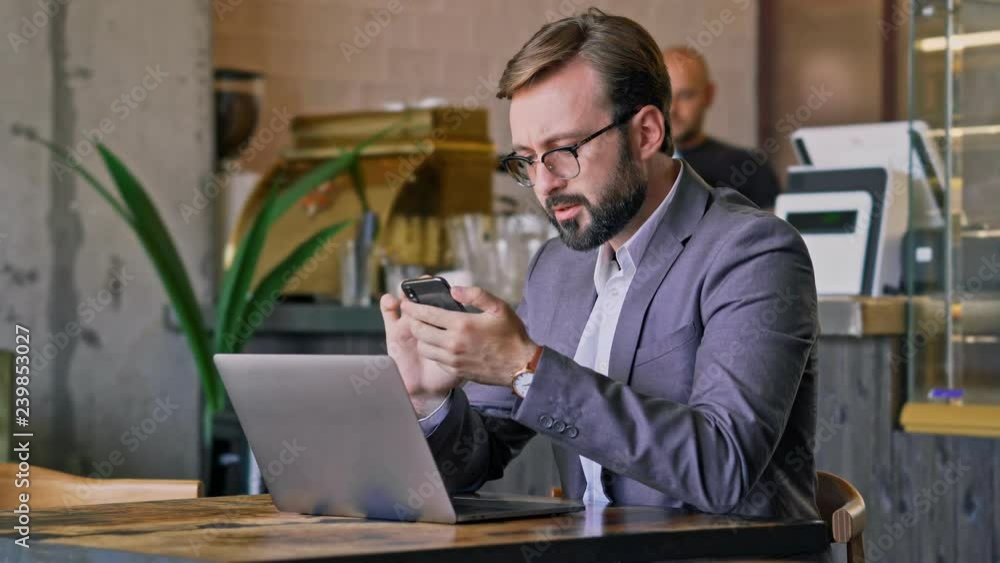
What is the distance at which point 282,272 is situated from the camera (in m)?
3.60

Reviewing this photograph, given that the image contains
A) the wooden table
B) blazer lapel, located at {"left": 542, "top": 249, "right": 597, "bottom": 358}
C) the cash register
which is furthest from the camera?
the cash register

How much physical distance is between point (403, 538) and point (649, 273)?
61 centimetres

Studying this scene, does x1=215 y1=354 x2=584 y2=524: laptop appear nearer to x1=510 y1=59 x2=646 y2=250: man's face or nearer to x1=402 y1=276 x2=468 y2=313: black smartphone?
x1=402 y1=276 x2=468 y2=313: black smartphone

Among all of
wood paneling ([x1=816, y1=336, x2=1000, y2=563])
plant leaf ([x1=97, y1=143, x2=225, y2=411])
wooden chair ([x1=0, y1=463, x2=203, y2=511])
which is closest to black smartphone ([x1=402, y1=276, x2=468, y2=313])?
wooden chair ([x1=0, y1=463, x2=203, y2=511])

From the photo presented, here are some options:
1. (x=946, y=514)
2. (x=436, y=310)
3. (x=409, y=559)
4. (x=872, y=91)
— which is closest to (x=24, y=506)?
(x=436, y=310)

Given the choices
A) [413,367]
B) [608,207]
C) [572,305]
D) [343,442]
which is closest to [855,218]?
[572,305]

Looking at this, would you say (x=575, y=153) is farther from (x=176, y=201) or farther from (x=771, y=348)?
(x=176, y=201)

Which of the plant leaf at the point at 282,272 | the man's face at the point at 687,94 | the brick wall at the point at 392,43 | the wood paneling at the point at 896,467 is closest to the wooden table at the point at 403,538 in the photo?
the wood paneling at the point at 896,467

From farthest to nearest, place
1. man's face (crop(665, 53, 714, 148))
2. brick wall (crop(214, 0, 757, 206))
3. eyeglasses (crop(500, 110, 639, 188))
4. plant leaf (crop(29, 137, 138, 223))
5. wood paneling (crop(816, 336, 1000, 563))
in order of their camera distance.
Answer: brick wall (crop(214, 0, 757, 206)) < man's face (crop(665, 53, 714, 148)) < plant leaf (crop(29, 137, 138, 223)) < wood paneling (crop(816, 336, 1000, 563)) < eyeglasses (crop(500, 110, 639, 188))

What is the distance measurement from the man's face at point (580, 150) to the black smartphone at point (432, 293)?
280 millimetres

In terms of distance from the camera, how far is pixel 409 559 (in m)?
1.24

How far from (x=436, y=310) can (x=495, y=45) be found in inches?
167

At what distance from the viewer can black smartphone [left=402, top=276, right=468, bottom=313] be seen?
1.55 meters

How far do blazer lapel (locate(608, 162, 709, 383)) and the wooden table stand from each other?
26 centimetres
